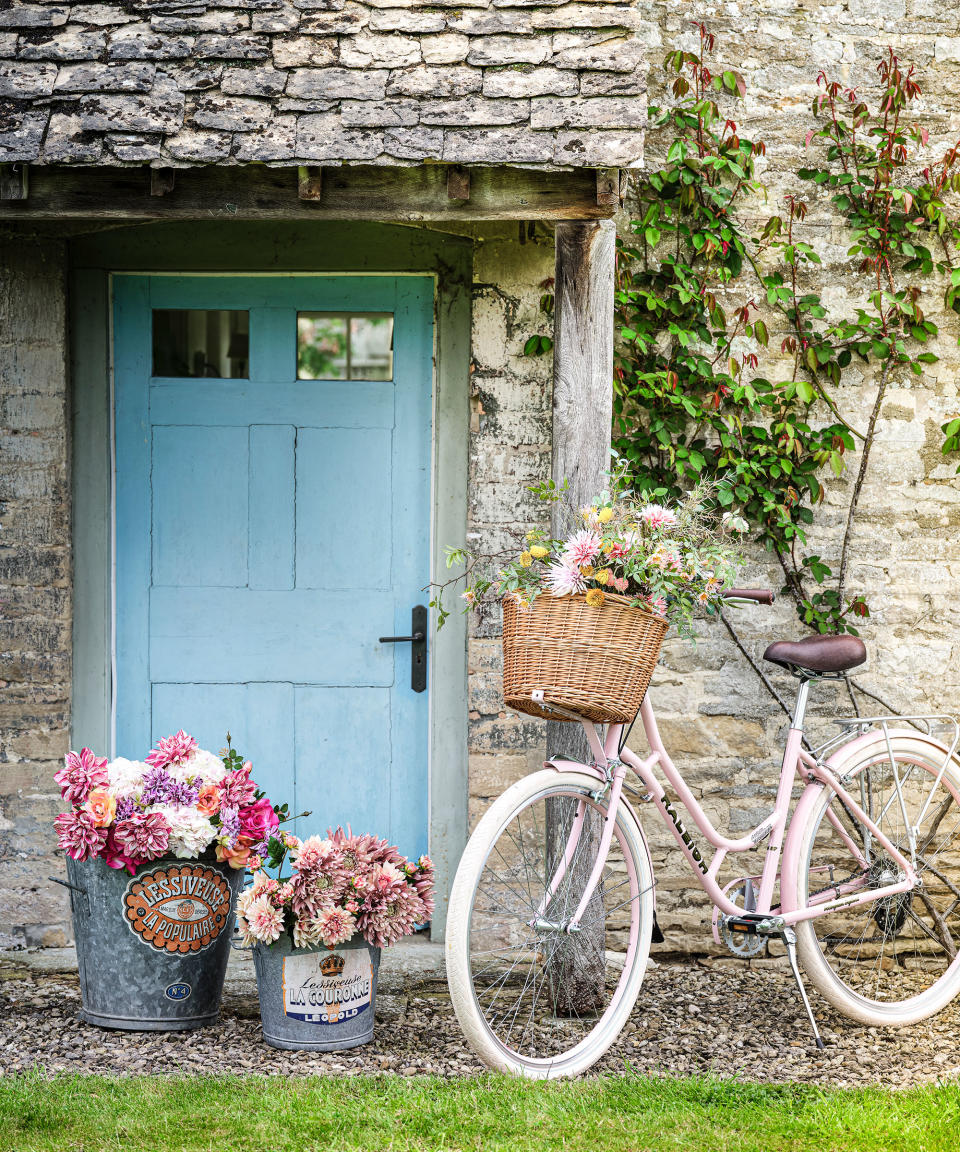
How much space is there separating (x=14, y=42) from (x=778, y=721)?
11.5 feet

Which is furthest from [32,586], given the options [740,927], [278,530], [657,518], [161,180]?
[740,927]

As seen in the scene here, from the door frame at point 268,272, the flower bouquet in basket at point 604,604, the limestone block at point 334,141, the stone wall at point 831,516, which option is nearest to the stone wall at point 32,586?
the door frame at point 268,272

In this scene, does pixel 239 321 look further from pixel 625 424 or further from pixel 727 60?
pixel 727 60

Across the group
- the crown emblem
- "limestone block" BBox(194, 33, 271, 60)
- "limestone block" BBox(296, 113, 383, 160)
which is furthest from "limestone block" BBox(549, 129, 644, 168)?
the crown emblem

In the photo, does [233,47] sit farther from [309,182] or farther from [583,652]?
[583,652]

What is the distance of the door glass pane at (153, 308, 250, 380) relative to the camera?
14.6 ft

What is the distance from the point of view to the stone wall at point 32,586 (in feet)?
14.0

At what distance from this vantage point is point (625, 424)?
4402 millimetres

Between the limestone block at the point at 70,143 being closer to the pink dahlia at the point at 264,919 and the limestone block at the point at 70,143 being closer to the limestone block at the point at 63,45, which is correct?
the limestone block at the point at 63,45

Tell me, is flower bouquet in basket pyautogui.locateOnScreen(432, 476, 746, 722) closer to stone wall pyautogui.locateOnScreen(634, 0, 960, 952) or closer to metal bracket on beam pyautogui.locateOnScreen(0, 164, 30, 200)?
stone wall pyautogui.locateOnScreen(634, 0, 960, 952)

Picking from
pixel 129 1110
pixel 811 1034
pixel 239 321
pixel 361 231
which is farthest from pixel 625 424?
pixel 129 1110

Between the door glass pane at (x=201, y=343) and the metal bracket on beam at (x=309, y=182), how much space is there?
1045 mm

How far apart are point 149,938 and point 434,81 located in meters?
2.70

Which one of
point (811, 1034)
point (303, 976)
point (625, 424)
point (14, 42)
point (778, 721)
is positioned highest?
point (14, 42)
